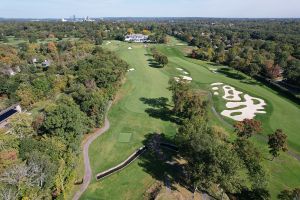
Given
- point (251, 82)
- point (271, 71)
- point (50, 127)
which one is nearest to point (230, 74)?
point (251, 82)

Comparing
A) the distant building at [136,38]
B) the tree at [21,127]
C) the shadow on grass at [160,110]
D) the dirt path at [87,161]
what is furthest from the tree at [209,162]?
the distant building at [136,38]

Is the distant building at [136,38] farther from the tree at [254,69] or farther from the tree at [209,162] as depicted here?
the tree at [209,162]

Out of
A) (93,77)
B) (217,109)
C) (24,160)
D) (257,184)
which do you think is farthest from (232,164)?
(93,77)

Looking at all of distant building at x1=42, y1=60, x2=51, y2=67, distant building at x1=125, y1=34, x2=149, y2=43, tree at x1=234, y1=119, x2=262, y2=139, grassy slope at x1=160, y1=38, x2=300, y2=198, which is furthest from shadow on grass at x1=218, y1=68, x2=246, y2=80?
distant building at x1=125, y1=34, x2=149, y2=43

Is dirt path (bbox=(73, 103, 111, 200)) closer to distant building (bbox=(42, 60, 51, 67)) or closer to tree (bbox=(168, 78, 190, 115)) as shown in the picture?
tree (bbox=(168, 78, 190, 115))

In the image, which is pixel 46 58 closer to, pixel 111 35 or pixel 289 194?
pixel 111 35

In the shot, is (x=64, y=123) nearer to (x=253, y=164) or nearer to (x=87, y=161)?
(x=87, y=161)

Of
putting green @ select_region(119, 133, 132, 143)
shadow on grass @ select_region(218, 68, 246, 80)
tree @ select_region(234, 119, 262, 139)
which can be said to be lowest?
shadow on grass @ select_region(218, 68, 246, 80)
